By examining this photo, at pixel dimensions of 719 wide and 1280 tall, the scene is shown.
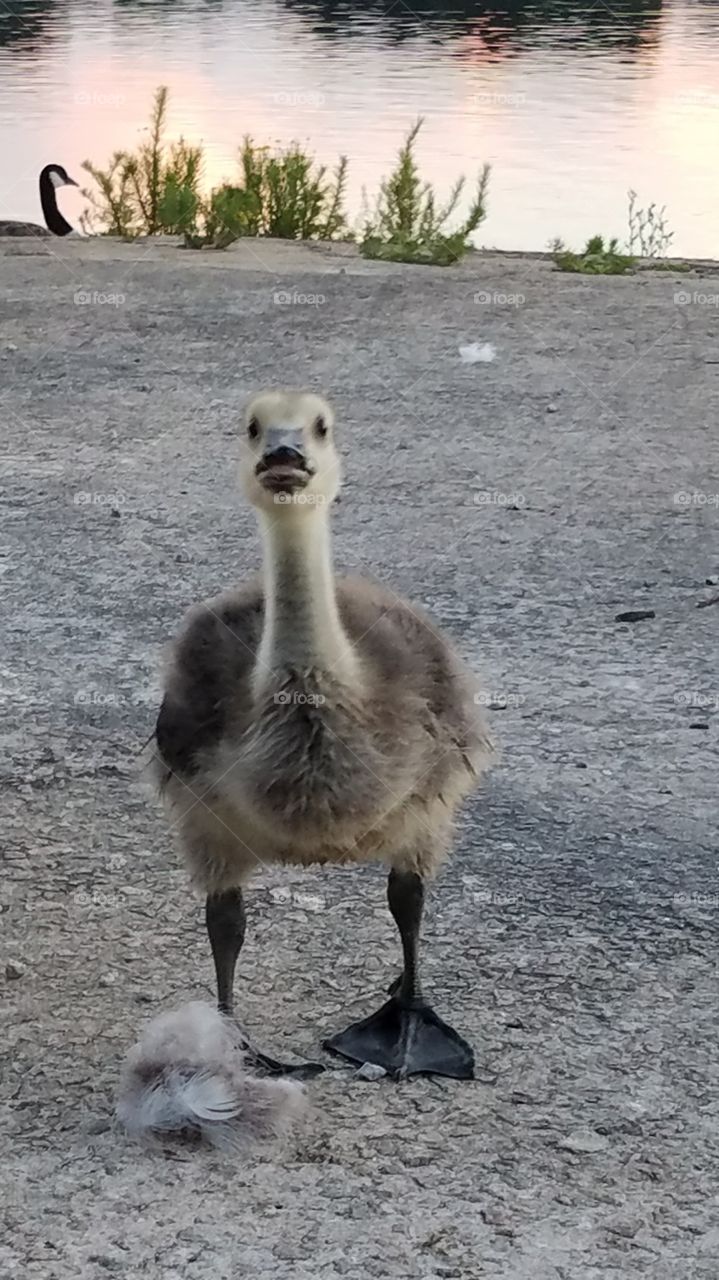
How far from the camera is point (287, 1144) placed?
12.0 ft

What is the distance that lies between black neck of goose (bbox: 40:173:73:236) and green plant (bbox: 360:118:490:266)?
7.94 ft

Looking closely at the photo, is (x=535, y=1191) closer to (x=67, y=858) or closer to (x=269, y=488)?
(x=269, y=488)

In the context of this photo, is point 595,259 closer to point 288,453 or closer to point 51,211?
point 51,211

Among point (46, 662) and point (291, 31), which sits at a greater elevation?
point (291, 31)

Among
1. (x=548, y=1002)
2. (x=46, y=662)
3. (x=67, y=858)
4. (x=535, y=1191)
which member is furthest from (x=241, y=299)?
(x=535, y=1191)

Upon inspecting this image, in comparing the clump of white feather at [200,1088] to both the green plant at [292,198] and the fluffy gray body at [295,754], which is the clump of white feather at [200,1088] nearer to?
the fluffy gray body at [295,754]

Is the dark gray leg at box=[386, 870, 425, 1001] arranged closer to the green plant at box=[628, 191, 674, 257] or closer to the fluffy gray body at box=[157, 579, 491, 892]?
the fluffy gray body at box=[157, 579, 491, 892]

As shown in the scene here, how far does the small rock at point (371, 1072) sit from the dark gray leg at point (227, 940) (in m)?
0.09

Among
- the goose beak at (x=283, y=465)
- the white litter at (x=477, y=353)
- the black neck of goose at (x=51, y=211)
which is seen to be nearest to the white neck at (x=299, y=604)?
the goose beak at (x=283, y=465)

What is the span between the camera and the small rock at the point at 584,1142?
3.64m

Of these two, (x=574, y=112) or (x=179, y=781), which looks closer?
(x=179, y=781)

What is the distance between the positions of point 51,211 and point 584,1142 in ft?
38.0

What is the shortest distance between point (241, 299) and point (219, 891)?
7.49 meters

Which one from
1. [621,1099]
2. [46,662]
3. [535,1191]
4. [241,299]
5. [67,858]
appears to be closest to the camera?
[535,1191]
